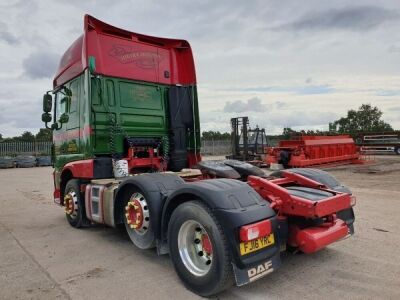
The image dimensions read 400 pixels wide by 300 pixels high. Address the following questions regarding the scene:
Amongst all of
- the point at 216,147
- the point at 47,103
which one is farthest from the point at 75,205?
the point at 216,147

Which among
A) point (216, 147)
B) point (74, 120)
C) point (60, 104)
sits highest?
point (60, 104)

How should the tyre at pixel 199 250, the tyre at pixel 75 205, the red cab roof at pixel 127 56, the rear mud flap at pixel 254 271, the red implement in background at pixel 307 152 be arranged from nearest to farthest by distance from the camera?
the rear mud flap at pixel 254 271 < the tyre at pixel 199 250 < the red cab roof at pixel 127 56 < the tyre at pixel 75 205 < the red implement in background at pixel 307 152

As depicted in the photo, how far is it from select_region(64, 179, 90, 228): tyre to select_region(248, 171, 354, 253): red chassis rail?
→ 10.9 ft

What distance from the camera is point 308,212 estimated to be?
139 inches

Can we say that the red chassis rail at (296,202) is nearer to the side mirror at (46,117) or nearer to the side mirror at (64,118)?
the side mirror at (64,118)

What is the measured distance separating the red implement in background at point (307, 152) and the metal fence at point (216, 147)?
23.5m

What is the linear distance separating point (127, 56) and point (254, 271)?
4.45m

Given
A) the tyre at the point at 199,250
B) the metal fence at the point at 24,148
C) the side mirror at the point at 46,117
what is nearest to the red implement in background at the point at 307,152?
the side mirror at the point at 46,117

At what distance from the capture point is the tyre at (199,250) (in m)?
3.26

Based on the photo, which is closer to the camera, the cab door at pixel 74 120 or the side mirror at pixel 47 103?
the cab door at pixel 74 120

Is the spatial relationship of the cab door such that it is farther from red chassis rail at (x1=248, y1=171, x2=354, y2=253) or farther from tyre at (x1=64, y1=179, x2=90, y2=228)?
red chassis rail at (x1=248, y1=171, x2=354, y2=253)

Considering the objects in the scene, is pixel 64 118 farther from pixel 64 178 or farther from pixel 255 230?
pixel 255 230

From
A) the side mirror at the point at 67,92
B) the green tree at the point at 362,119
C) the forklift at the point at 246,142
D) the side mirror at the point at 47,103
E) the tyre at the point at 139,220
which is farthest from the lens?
the green tree at the point at 362,119

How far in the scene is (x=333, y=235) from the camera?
373 cm
